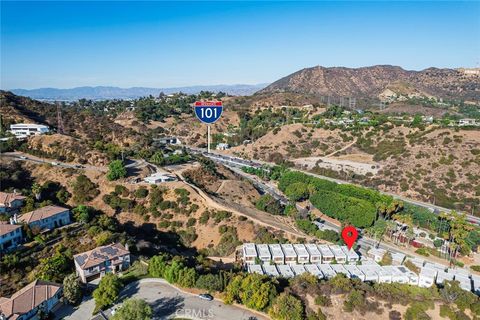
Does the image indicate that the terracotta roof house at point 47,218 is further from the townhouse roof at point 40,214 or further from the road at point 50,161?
the road at point 50,161

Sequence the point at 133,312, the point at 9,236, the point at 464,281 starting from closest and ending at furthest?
the point at 133,312 < the point at 9,236 < the point at 464,281

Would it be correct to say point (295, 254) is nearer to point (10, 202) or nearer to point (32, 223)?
point (32, 223)

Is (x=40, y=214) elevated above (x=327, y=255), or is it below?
above

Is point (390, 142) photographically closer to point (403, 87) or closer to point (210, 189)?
point (210, 189)

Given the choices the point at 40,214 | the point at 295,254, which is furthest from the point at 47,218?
the point at 295,254

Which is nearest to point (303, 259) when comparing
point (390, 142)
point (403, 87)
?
point (390, 142)

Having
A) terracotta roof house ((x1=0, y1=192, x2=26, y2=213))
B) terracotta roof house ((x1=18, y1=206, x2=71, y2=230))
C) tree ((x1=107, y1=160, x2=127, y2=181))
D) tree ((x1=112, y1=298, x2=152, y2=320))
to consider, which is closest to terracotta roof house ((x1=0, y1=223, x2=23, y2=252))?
terracotta roof house ((x1=18, y1=206, x2=71, y2=230))

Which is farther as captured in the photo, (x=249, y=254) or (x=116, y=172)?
(x=116, y=172)
